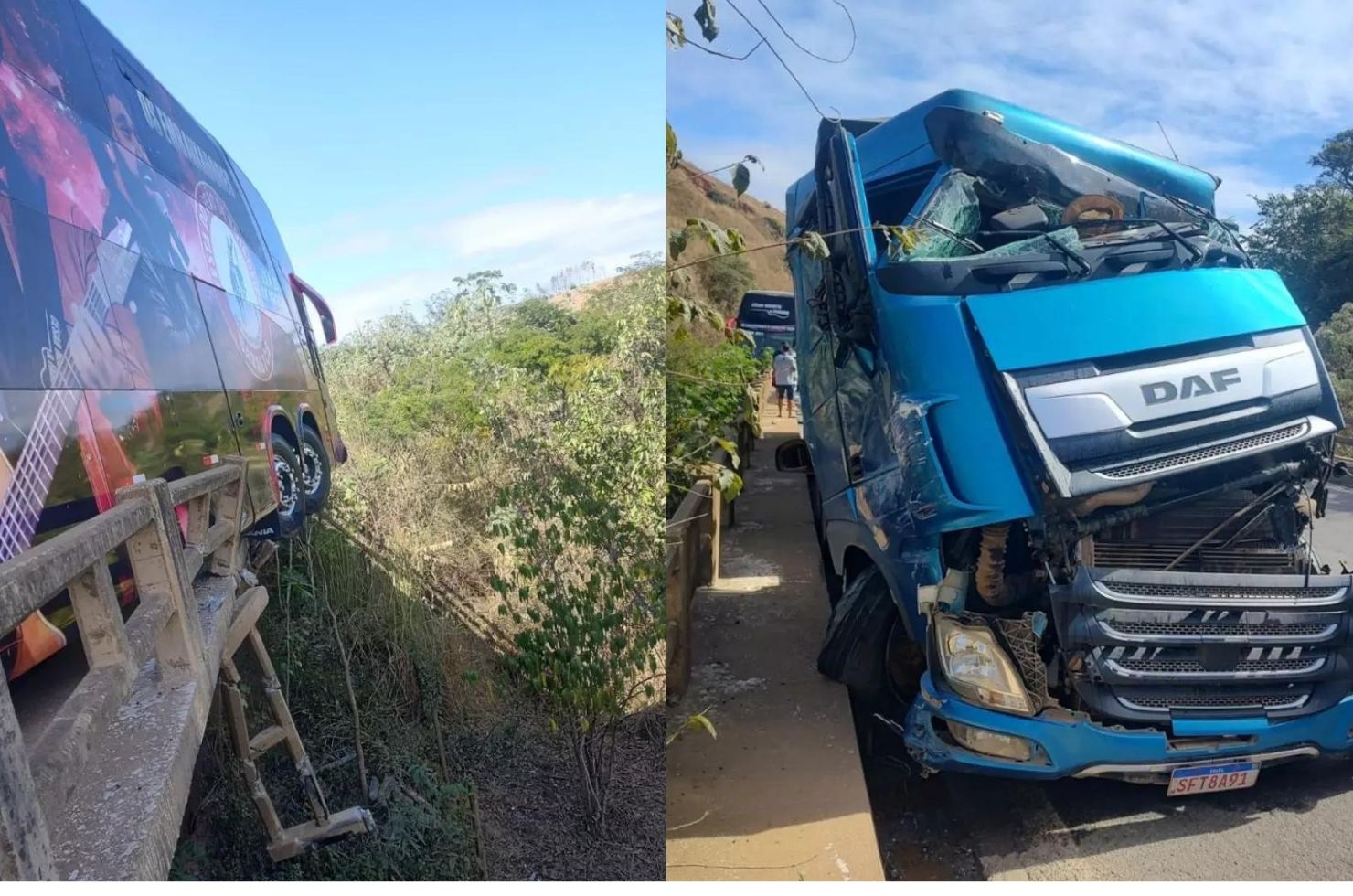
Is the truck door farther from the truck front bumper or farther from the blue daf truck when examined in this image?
the truck front bumper

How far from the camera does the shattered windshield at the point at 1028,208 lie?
7.84 ft

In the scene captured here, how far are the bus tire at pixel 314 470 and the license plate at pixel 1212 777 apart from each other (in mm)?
2534

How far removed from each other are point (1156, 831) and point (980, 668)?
54 cm

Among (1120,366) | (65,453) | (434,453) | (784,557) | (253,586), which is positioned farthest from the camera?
(784,557)

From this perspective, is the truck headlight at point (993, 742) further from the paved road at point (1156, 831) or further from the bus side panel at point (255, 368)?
the bus side panel at point (255, 368)

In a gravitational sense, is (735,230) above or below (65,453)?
above

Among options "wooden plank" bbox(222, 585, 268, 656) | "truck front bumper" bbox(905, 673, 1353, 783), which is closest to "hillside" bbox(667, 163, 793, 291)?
"truck front bumper" bbox(905, 673, 1353, 783)

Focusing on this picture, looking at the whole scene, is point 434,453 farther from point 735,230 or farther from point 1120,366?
point 1120,366

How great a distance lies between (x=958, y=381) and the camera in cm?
225

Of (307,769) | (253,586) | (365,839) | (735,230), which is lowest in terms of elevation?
(365,839)

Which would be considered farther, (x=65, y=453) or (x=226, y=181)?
(x=226, y=181)

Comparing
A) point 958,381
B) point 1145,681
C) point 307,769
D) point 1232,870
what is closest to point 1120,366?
point 958,381

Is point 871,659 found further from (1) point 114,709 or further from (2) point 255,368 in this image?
(2) point 255,368

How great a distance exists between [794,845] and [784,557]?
1.45m
